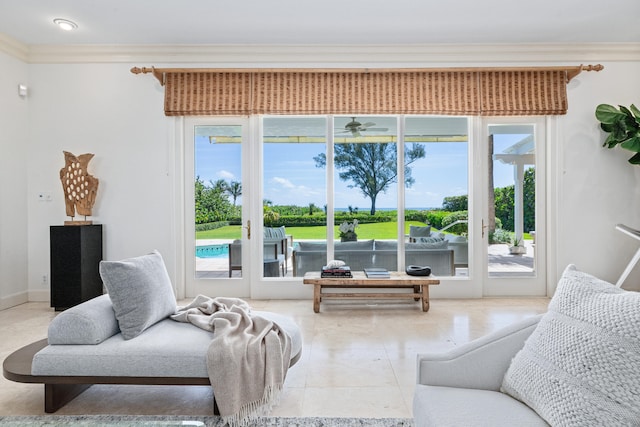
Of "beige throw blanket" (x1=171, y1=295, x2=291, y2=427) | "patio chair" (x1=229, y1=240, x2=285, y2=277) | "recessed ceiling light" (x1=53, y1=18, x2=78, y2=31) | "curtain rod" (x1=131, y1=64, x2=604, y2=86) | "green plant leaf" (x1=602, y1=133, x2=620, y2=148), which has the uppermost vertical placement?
"recessed ceiling light" (x1=53, y1=18, x2=78, y2=31)

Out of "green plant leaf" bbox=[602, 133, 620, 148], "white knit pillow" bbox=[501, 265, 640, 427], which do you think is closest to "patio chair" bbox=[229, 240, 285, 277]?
"white knit pillow" bbox=[501, 265, 640, 427]

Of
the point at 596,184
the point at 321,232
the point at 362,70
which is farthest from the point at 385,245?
the point at 596,184

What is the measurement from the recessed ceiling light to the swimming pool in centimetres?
263

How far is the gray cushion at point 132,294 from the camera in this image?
2154 millimetres

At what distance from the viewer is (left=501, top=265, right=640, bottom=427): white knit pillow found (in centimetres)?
104

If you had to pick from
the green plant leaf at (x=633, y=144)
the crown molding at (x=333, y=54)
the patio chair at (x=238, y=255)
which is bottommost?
the patio chair at (x=238, y=255)

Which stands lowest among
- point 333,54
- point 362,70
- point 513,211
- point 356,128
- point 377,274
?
point 377,274

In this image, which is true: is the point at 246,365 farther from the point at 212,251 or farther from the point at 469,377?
the point at 212,251

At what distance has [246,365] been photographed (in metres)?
1.97

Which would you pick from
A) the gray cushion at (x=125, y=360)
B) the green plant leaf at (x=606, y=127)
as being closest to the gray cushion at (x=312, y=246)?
the gray cushion at (x=125, y=360)

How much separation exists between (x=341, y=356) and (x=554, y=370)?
5.94 feet

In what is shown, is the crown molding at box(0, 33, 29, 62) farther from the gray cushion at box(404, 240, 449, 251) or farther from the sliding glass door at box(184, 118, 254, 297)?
the gray cushion at box(404, 240, 449, 251)

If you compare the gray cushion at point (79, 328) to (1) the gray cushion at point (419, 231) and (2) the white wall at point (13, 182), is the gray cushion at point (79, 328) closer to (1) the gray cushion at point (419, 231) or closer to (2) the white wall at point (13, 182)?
(2) the white wall at point (13, 182)

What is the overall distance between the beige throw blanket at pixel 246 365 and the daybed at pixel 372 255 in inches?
95.5
